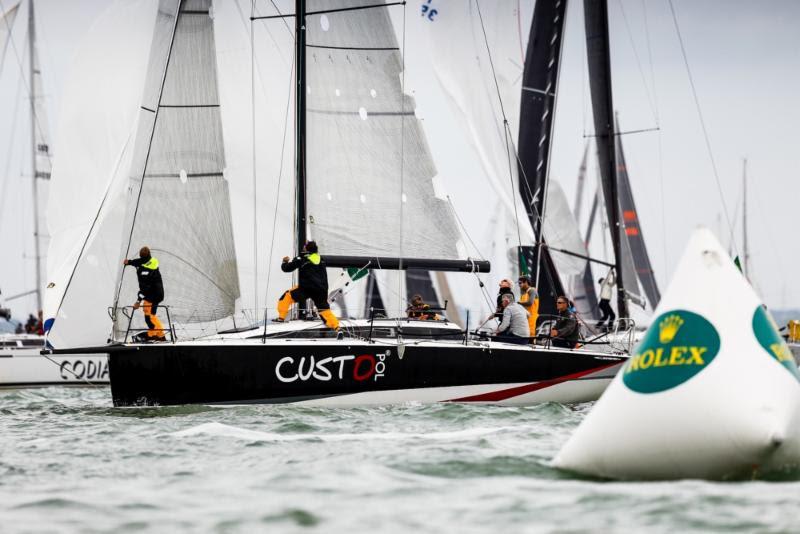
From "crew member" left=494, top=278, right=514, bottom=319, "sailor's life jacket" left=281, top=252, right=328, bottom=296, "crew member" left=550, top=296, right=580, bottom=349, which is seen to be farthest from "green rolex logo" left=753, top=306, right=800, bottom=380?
"crew member" left=494, top=278, right=514, bottom=319

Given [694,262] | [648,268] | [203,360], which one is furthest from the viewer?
[648,268]

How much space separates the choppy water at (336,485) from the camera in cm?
673

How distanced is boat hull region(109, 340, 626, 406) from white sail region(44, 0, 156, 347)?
4.98 ft

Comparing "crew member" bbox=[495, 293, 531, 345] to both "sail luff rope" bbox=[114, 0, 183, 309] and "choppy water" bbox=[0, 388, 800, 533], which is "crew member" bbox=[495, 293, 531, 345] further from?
"sail luff rope" bbox=[114, 0, 183, 309]

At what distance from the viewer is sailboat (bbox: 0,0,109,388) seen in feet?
76.0

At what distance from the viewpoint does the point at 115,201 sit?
53.3ft

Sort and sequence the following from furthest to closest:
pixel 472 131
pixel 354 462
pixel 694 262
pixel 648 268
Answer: pixel 648 268
pixel 472 131
pixel 354 462
pixel 694 262

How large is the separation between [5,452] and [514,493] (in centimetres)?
508

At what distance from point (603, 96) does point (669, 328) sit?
1547 centimetres

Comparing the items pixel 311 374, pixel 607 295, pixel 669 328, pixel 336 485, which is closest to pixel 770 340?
pixel 669 328

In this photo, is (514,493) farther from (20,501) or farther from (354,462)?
(20,501)

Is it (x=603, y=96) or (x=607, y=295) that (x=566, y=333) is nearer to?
(x=607, y=295)

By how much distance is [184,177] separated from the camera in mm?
16734

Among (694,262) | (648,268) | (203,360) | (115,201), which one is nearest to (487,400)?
(203,360)
